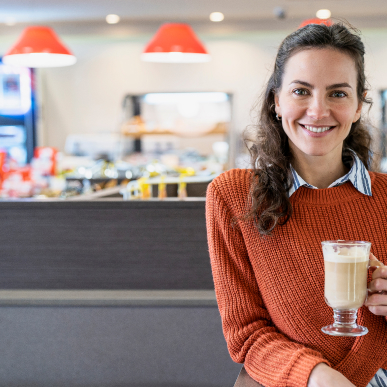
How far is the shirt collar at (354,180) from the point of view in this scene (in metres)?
1.34

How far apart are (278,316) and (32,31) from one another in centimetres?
386

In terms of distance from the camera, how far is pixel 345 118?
1260mm

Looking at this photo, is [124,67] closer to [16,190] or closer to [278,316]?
[16,190]

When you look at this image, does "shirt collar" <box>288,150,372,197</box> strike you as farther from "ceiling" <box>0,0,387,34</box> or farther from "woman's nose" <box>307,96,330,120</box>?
"ceiling" <box>0,0,387,34</box>

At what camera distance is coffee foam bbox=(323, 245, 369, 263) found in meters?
1.05

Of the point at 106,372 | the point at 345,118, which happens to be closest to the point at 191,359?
the point at 106,372

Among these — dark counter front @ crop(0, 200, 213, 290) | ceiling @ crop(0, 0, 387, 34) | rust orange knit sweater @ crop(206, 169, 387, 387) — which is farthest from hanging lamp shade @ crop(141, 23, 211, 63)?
rust orange knit sweater @ crop(206, 169, 387, 387)

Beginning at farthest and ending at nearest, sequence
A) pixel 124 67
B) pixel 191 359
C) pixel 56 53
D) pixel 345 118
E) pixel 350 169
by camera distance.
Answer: pixel 124 67, pixel 56 53, pixel 191 359, pixel 350 169, pixel 345 118

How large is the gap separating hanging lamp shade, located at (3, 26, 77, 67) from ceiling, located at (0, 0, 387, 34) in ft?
5.21

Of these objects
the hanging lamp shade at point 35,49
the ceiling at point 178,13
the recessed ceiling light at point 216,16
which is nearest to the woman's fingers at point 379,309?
the hanging lamp shade at point 35,49

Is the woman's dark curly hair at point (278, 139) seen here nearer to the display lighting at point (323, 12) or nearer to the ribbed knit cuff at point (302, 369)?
the ribbed knit cuff at point (302, 369)

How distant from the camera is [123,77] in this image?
24.8 feet

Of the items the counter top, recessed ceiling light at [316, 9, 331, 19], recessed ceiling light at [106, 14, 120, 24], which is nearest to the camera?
the counter top

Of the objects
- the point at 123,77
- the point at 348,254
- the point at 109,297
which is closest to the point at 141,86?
the point at 123,77
